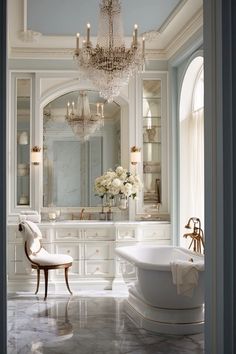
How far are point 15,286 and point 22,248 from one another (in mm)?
→ 476

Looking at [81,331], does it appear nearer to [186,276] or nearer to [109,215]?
[186,276]

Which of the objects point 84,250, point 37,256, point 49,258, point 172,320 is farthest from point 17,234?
point 172,320

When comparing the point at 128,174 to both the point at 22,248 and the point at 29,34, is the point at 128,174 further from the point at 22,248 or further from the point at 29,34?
the point at 29,34

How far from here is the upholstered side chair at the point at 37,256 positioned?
5586 millimetres

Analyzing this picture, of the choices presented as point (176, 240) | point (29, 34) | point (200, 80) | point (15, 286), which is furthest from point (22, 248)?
point (200, 80)

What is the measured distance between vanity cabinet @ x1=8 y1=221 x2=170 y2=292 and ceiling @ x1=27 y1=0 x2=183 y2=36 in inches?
92.6

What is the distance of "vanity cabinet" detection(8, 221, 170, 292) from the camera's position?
6.10 meters

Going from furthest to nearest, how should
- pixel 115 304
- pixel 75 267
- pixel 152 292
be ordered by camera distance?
pixel 75 267
pixel 115 304
pixel 152 292

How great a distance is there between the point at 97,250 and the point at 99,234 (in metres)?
0.21

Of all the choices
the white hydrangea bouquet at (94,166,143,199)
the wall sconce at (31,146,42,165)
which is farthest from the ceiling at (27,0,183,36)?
the white hydrangea bouquet at (94,166,143,199)

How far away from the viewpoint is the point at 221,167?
1828mm

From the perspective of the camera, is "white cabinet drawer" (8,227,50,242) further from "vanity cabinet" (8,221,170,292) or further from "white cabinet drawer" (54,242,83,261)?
"white cabinet drawer" (54,242,83,261)

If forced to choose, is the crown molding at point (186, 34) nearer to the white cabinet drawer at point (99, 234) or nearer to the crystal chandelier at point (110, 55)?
the crystal chandelier at point (110, 55)

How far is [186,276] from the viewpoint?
401cm
